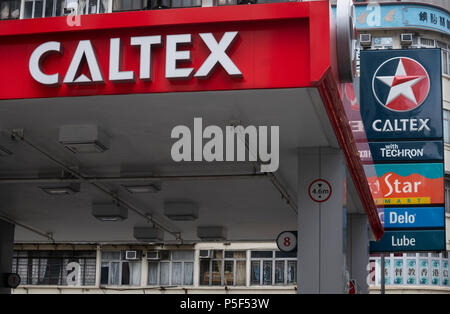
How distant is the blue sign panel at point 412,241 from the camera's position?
1684 centimetres

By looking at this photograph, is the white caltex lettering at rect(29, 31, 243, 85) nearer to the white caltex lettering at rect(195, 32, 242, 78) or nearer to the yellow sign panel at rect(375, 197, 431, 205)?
the white caltex lettering at rect(195, 32, 242, 78)

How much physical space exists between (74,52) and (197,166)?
354 centimetres

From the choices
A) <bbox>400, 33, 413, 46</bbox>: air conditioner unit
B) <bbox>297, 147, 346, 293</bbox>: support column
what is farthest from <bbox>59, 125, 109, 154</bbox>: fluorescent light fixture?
<bbox>400, 33, 413, 46</bbox>: air conditioner unit

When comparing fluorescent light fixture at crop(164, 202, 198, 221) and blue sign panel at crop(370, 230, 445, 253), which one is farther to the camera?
blue sign panel at crop(370, 230, 445, 253)

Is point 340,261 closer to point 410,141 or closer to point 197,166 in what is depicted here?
point 197,166

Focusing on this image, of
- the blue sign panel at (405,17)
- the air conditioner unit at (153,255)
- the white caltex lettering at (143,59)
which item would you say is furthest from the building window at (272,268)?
the white caltex lettering at (143,59)

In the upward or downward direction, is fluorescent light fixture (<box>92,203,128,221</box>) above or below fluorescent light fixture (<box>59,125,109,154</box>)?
below

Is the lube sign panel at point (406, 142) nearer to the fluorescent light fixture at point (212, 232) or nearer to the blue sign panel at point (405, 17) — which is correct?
the fluorescent light fixture at point (212, 232)

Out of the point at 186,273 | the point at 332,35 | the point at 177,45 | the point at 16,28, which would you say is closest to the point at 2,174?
the point at 16,28

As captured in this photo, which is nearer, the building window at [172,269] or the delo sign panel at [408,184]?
the delo sign panel at [408,184]

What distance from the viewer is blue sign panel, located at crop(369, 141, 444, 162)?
1670 cm

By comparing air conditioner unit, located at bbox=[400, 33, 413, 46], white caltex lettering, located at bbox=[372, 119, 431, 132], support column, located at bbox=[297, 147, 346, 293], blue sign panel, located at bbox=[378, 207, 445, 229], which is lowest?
support column, located at bbox=[297, 147, 346, 293]

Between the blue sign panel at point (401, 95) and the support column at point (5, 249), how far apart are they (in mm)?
7212

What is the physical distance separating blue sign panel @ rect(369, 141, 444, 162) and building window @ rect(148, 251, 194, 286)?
59.8 feet
